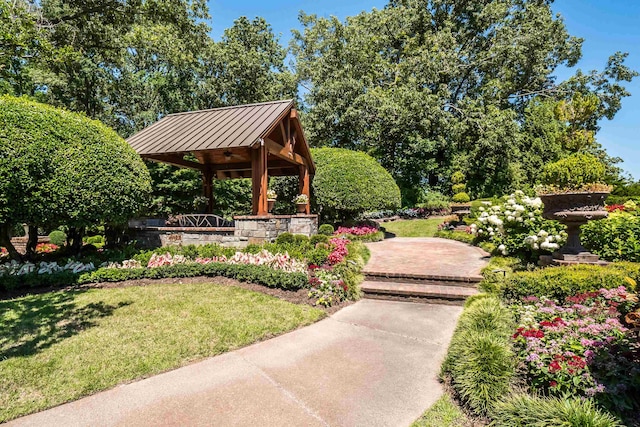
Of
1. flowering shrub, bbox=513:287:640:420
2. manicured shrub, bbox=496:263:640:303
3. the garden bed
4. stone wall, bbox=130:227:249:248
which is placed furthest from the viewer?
stone wall, bbox=130:227:249:248

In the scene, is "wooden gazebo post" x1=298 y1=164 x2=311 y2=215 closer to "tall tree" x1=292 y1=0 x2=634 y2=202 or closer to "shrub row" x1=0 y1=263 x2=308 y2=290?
"shrub row" x1=0 y1=263 x2=308 y2=290

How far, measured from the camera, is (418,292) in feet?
19.7

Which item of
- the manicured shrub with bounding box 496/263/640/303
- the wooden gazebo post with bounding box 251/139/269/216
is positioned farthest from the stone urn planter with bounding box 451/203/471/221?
the wooden gazebo post with bounding box 251/139/269/216

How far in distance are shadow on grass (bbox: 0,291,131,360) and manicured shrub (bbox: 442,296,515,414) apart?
501 cm

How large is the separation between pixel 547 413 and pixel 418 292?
3677 mm

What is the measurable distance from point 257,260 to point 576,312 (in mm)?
5966

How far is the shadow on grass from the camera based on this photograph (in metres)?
4.07

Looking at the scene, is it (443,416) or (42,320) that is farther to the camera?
(42,320)

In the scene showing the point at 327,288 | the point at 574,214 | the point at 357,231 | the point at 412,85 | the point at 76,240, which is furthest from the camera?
the point at 412,85

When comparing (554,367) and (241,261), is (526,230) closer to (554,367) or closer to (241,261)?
(554,367)

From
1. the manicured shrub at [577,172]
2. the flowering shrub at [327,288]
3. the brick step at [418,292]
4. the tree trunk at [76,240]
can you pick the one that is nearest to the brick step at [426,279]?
the brick step at [418,292]

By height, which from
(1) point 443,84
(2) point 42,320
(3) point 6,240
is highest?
(1) point 443,84

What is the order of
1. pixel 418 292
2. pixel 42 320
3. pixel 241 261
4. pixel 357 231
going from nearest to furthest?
pixel 42 320, pixel 418 292, pixel 241 261, pixel 357 231

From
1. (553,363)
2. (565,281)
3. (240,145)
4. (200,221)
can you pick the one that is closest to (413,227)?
(200,221)
